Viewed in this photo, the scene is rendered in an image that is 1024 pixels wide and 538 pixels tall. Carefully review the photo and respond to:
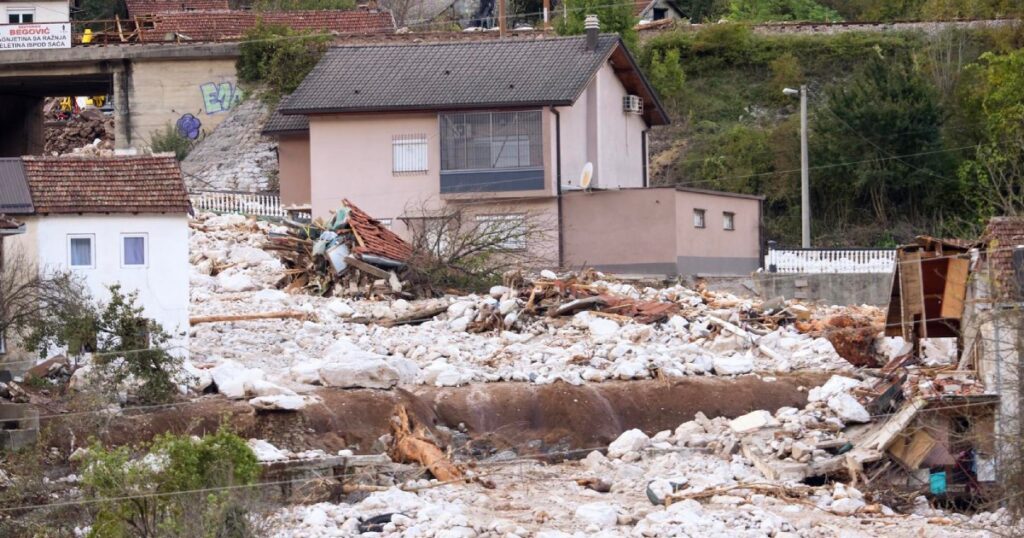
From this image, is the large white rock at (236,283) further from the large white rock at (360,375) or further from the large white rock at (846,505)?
the large white rock at (846,505)

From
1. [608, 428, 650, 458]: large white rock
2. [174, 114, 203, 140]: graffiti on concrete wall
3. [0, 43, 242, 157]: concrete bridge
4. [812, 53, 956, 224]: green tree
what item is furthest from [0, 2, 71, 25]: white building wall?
[608, 428, 650, 458]: large white rock

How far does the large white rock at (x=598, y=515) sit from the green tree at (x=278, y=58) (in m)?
29.8

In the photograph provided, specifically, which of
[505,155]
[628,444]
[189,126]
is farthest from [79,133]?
[628,444]

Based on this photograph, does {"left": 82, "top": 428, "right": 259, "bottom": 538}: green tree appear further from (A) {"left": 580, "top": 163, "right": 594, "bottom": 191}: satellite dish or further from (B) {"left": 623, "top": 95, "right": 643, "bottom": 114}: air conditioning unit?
(B) {"left": 623, "top": 95, "right": 643, "bottom": 114}: air conditioning unit

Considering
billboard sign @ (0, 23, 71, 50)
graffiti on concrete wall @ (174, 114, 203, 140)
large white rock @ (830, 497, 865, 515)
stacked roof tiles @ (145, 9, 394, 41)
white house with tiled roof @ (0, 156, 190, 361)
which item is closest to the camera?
large white rock @ (830, 497, 865, 515)

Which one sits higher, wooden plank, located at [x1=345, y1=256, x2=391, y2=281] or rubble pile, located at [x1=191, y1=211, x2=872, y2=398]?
wooden plank, located at [x1=345, y1=256, x2=391, y2=281]

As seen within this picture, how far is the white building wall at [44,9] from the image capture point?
53844 millimetres

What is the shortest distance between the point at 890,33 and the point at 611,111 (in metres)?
16.3

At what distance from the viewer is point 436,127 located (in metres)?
42.1

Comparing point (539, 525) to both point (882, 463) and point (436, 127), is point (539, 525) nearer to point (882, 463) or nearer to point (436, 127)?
point (882, 463)

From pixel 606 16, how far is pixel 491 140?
47.4 feet

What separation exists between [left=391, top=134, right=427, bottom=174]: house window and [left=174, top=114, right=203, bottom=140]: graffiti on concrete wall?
1267 centimetres

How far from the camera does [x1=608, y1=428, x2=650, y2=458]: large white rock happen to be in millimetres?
27828

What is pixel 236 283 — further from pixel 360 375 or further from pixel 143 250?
pixel 360 375
